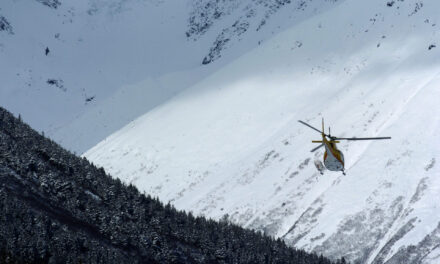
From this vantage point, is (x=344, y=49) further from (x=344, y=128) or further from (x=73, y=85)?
(x=73, y=85)

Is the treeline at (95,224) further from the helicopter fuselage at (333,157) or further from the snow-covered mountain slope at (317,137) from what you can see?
the helicopter fuselage at (333,157)

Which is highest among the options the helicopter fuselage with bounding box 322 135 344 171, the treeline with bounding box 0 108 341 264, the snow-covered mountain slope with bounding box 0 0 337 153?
the snow-covered mountain slope with bounding box 0 0 337 153

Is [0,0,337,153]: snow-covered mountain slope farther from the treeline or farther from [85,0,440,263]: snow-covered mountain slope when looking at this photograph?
the treeline

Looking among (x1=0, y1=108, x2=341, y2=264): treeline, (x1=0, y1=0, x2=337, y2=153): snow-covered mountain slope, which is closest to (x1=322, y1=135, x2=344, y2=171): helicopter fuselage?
(x1=0, y1=108, x2=341, y2=264): treeline

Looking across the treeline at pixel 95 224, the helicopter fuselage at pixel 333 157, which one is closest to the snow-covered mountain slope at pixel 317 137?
the treeline at pixel 95 224

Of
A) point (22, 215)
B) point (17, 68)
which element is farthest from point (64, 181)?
point (17, 68)

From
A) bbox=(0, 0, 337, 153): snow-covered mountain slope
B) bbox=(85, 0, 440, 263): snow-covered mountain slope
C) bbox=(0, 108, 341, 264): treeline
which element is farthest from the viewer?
bbox=(0, 0, 337, 153): snow-covered mountain slope
